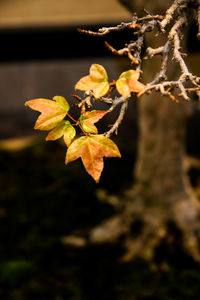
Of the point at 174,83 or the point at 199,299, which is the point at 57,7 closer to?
the point at 199,299

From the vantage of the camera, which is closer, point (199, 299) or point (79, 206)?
point (199, 299)

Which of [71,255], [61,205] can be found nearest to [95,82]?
[71,255]

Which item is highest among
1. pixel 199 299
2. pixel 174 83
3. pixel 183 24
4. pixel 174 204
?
pixel 183 24

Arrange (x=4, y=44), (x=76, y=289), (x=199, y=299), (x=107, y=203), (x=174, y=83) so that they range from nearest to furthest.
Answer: (x=174, y=83), (x=199, y=299), (x=76, y=289), (x=107, y=203), (x=4, y=44)

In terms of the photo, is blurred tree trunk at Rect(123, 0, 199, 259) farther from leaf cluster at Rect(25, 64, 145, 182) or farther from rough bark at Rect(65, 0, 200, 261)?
leaf cluster at Rect(25, 64, 145, 182)

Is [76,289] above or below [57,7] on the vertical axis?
below

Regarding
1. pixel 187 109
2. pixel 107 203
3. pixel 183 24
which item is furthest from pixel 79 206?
pixel 183 24
